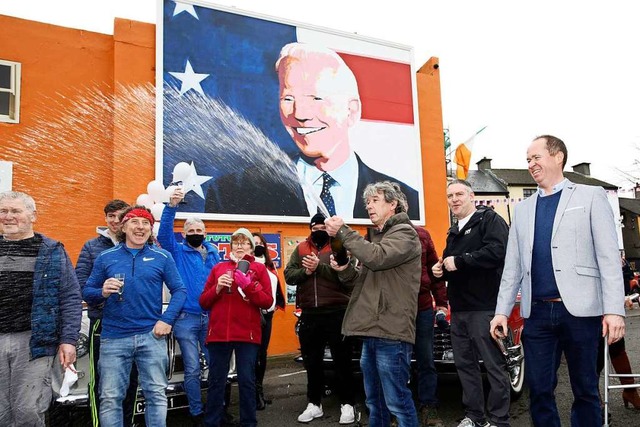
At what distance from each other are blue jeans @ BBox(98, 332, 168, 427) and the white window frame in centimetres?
621

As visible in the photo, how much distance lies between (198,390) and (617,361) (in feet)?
13.8

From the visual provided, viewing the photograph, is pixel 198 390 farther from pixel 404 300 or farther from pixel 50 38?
pixel 50 38

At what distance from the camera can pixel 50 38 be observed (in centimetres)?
866

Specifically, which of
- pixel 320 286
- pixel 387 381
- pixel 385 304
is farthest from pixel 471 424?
pixel 320 286

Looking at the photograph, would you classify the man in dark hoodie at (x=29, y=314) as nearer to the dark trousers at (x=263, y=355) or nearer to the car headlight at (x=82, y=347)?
the car headlight at (x=82, y=347)

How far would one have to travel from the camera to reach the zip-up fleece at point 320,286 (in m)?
5.10

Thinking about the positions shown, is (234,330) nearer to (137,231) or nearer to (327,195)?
(137,231)

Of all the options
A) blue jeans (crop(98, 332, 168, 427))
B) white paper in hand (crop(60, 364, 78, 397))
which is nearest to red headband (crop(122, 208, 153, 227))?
blue jeans (crop(98, 332, 168, 427))

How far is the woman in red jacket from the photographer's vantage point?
4.28 meters

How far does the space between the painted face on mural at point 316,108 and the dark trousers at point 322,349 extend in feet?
18.2

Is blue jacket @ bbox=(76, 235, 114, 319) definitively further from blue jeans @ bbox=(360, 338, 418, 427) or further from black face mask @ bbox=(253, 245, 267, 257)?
blue jeans @ bbox=(360, 338, 418, 427)

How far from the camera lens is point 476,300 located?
13.8 ft

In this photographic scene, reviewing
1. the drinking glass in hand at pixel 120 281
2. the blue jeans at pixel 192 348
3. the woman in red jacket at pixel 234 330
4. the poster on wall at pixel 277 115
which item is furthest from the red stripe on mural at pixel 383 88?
the drinking glass in hand at pixel 120 281

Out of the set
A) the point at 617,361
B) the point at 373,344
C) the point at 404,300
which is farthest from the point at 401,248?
the point at 617,361
